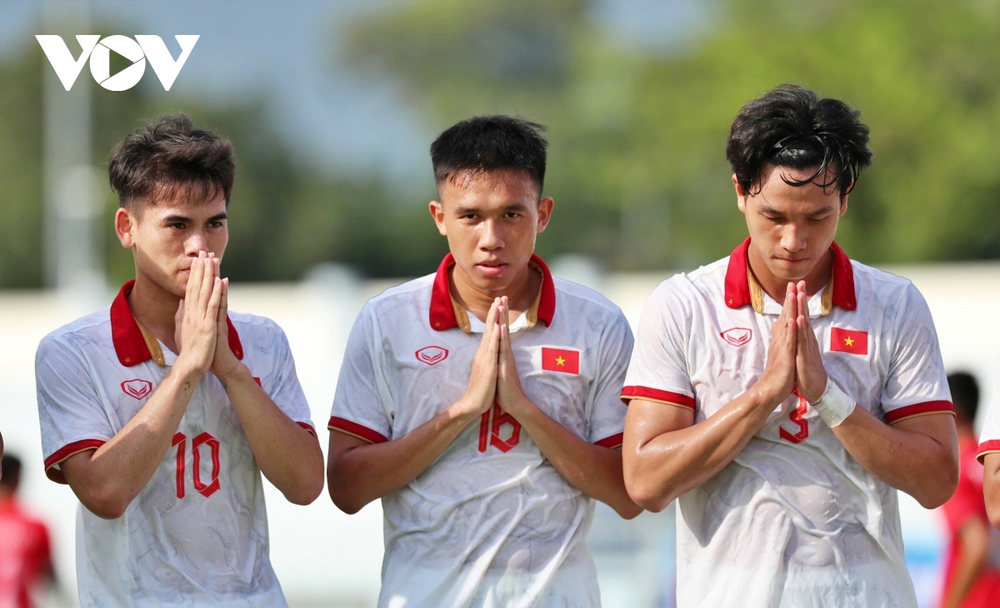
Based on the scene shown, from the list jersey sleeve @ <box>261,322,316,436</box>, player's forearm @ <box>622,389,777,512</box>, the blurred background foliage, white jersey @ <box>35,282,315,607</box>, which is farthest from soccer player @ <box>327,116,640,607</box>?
the blurred background foliage

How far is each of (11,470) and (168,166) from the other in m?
4.33

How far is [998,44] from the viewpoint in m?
34.0

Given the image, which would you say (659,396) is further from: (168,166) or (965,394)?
(965,394)

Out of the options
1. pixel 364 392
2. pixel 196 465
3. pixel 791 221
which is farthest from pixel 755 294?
pixel 196 465

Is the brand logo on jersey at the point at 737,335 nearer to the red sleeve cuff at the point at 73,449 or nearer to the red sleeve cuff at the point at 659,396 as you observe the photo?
the red sleeve cuff at the point at 659,396

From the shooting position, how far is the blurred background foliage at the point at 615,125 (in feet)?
111

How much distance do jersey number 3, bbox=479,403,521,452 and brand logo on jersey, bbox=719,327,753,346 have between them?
697 mm

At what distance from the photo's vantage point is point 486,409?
13.1 feet

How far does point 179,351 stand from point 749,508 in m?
1.80

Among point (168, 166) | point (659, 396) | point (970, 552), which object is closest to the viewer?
point (659, 396)

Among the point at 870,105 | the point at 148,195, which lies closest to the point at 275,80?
the point at 870,105

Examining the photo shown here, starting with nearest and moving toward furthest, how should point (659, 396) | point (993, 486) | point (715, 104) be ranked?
point (993, 486), point (659, 396), point (715, 104)

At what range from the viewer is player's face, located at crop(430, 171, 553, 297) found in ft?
13.5

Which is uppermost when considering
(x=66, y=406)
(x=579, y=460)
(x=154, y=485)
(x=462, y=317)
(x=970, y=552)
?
(x=462, y=317)
